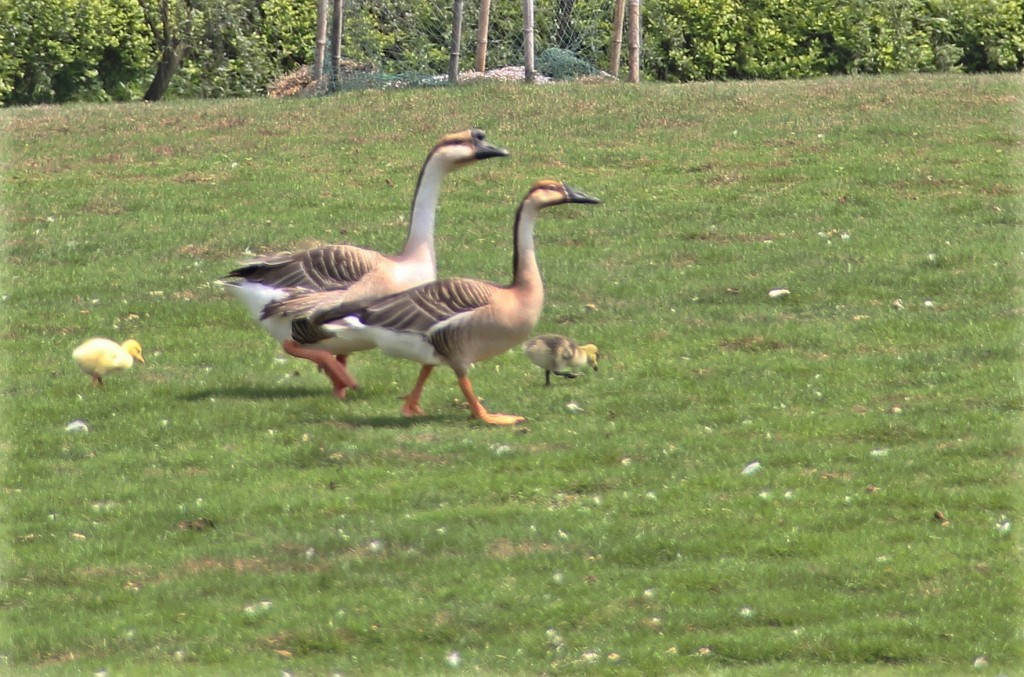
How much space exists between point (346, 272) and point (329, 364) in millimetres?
769

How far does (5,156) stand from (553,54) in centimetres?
967

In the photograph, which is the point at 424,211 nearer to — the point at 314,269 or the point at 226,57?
the point at 314,269

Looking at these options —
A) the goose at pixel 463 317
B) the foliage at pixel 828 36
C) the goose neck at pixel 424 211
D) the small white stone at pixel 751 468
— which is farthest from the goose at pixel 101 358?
the foliage at pixel 828 36

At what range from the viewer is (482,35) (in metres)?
26.1

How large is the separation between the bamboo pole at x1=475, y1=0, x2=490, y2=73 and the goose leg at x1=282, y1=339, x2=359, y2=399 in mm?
13963

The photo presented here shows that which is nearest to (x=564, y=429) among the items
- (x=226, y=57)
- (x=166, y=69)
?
(x=226, y=57)

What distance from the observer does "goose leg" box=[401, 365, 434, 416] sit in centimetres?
1218

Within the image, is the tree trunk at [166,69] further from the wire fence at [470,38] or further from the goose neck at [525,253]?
the goose neck at [525,253]

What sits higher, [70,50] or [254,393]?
[70,50]

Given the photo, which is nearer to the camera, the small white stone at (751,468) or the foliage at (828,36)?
the small white stone at (751,468)

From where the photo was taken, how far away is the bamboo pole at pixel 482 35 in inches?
1017

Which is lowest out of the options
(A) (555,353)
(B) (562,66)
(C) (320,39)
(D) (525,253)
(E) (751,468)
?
(E) (751,468)

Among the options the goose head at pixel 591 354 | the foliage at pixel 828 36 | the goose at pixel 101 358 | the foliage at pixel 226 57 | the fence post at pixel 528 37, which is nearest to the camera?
the goose at pixel 101 358

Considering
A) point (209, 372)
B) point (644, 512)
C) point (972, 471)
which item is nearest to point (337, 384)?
point (209, 372)
